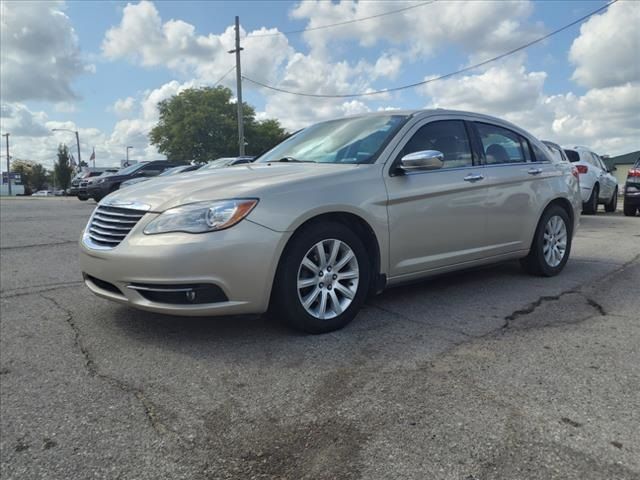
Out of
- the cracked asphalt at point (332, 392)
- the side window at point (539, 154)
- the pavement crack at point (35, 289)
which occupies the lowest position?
the cracked asphalt at point (332, 392)

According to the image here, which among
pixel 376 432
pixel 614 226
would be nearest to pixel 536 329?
pixel 376 432

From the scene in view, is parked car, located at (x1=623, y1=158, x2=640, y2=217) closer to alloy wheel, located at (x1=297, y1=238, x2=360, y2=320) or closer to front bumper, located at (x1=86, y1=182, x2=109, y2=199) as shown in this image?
alloy wheel, located at (x1=297, y1=238, x2=360, y2=320)

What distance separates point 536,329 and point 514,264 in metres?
2.62

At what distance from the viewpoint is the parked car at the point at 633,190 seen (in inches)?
492

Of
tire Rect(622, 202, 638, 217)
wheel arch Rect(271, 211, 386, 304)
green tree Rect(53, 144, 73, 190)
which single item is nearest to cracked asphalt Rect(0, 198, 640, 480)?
wheel arch Rect(271, 211, 386, 304)

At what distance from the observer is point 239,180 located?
3.52 meters

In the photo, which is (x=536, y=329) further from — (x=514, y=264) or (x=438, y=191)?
(x=514, y=264)

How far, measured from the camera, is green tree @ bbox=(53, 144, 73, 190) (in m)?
64.9

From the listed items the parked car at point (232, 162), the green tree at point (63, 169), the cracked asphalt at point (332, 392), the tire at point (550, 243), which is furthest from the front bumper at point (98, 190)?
the green tree at point (63, 169)

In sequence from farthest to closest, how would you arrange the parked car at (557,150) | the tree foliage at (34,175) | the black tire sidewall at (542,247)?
the tree foliage at (34,175) → the parked car at (557,150) → the black tire sidewall at (542,247)

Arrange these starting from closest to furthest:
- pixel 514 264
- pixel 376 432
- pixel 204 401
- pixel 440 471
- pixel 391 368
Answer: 1. pixel 440 471
2. pixel 376 432
3. pixel 204 401
4. pixel 391 368
5. pixel 514 264

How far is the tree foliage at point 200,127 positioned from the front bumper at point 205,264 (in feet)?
174

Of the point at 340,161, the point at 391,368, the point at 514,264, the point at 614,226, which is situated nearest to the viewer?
the point at 391,368

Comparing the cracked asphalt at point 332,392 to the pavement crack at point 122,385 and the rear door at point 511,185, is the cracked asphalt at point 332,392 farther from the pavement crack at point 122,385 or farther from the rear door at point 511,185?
the rear door at point 511,185
